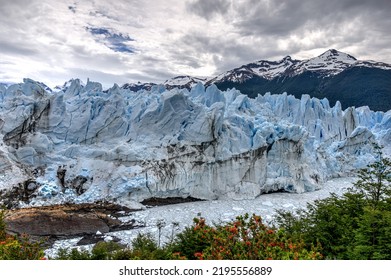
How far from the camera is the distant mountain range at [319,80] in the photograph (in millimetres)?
26234

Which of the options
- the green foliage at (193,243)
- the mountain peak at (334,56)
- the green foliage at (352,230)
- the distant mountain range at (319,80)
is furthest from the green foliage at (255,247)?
the mountain peak at (334,56)

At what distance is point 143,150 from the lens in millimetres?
13484

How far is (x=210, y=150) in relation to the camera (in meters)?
13.9

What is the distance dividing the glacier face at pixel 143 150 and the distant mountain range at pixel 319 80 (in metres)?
8.24

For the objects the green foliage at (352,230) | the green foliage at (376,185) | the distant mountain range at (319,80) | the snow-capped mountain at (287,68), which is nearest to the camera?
the green foliage at (352,230)

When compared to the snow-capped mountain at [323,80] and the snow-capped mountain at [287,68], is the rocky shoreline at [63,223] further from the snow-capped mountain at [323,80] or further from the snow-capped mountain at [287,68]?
the snow-capped mountain at [287,68]

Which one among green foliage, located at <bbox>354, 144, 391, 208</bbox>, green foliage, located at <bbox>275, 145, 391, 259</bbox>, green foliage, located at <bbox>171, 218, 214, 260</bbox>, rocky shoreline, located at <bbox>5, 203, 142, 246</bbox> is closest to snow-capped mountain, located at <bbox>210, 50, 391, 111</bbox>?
green foliage, located at <bbox>354, 144, 391, 208</bbox>

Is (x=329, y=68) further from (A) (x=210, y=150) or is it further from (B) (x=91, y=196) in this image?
(B) (x=91, y=196)

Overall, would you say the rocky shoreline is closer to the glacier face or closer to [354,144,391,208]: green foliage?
the glacier face

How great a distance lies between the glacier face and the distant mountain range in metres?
8.24

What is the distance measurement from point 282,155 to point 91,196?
27.7ft

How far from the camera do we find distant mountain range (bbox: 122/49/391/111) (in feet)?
86.1

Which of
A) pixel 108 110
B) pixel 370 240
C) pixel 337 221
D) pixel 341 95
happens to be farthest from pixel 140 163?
pixel 341 95

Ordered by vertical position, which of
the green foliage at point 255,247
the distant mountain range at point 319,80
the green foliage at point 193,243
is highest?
the distant mountain range at point 319,80
